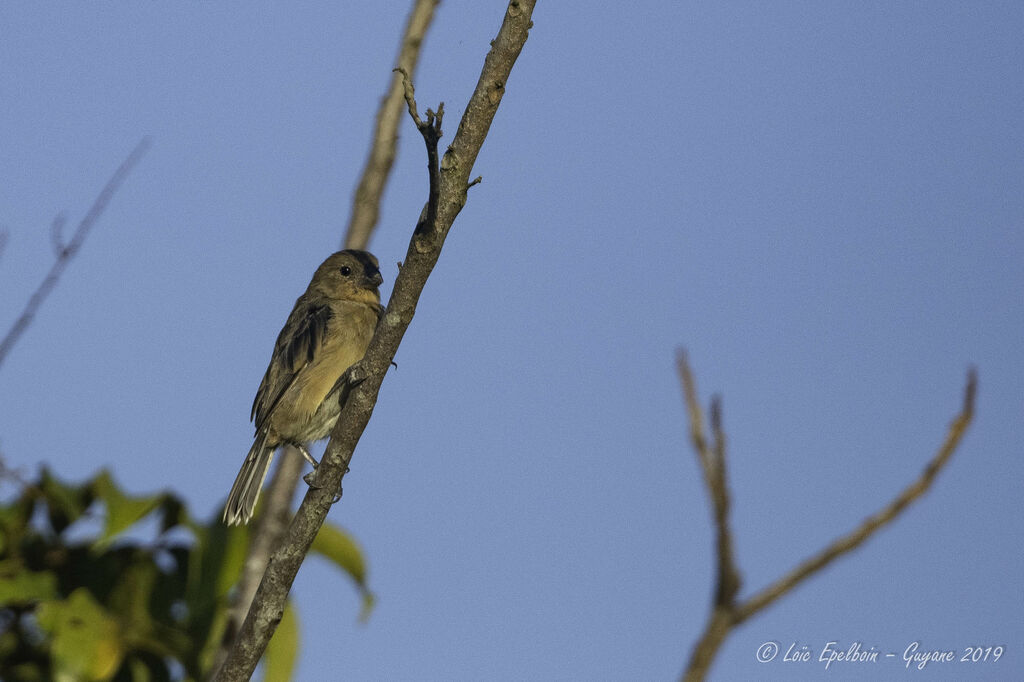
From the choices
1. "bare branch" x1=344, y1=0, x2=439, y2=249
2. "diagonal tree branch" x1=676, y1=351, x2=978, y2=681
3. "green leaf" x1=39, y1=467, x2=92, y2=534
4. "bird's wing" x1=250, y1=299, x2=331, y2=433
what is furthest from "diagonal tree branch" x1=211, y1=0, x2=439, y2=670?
"diagonal tree branch" x1=676, y1=351, x2=978, y2=681

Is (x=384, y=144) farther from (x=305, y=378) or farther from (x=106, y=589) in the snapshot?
(x=106, y=589)

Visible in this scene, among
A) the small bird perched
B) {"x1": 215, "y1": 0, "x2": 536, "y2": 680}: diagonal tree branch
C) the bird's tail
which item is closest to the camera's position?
{"x1": 215, "y1": 0, "x2": 536, "y2": 680}: diagonal tree branch

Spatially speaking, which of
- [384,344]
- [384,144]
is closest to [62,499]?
[384,344]

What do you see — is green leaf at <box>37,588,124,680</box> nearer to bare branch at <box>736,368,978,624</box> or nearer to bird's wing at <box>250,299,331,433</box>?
bird's wing at <box>250,299,331,433</box>

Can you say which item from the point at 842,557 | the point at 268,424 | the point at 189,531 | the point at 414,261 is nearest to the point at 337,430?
the point at 414,261

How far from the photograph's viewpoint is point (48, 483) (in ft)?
15.8

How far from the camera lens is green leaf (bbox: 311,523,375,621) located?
5758mm

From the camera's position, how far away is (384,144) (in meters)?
8.01

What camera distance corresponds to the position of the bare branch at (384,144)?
7879 mm

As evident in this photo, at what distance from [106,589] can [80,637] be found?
403 millimetres

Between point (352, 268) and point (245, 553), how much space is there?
131 inches

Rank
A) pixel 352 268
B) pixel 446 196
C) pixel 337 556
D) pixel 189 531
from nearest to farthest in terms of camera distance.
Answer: pixel 446 196 < pixel 189 531 < pixel 337 556 < pixel 352 268

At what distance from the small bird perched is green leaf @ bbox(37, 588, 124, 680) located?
2634mm

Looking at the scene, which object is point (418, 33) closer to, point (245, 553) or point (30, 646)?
point (245, 553)
